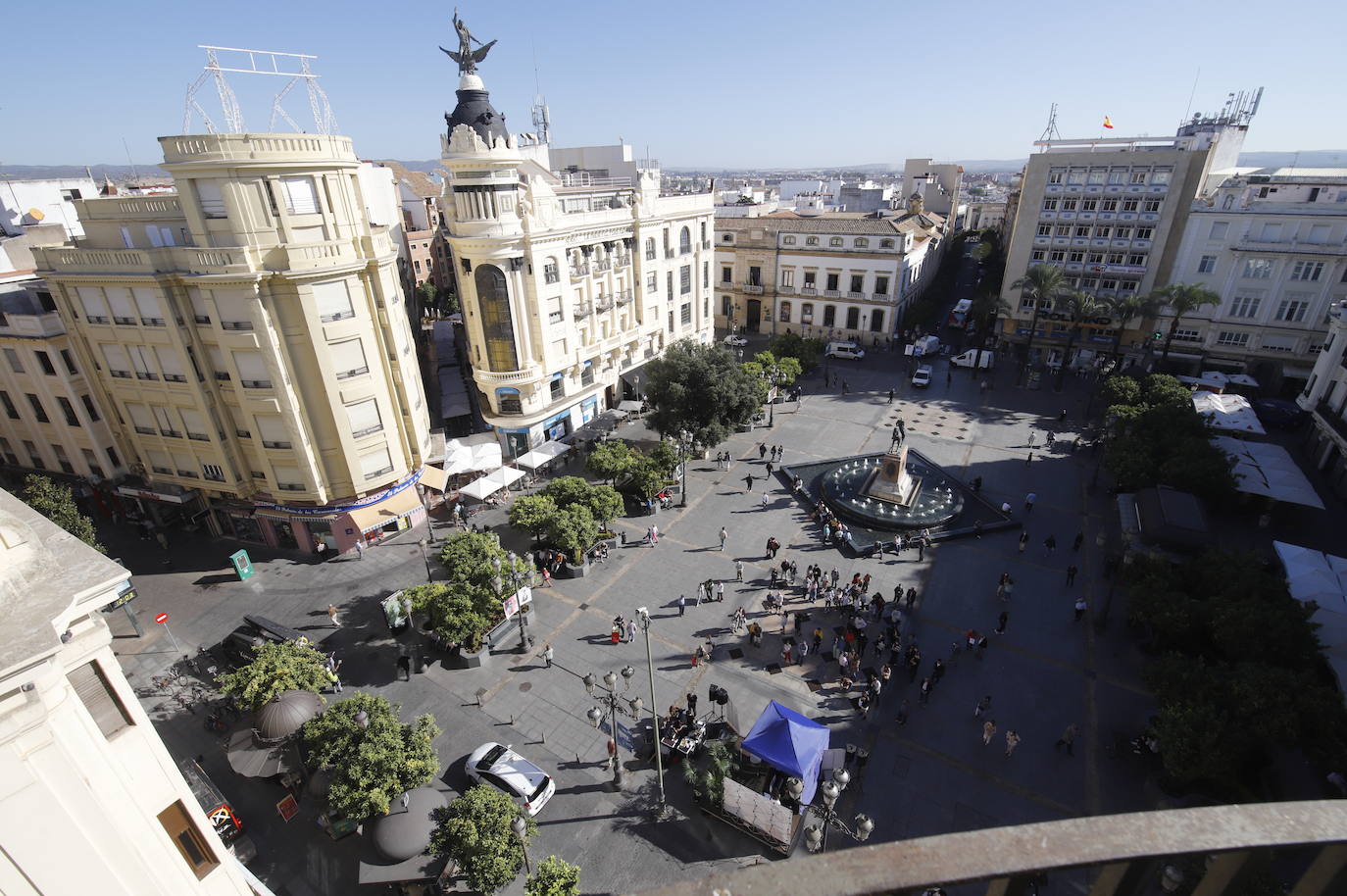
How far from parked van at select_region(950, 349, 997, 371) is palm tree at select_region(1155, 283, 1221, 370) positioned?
511 inches

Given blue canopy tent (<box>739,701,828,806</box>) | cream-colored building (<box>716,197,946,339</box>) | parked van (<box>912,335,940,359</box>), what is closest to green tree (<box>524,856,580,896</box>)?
blue canopy tent (<box>739,701,828,806</box>)

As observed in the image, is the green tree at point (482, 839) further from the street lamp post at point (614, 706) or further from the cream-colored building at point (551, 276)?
the cream-colored building at point (551, 276)

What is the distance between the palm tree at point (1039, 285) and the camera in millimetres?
54531

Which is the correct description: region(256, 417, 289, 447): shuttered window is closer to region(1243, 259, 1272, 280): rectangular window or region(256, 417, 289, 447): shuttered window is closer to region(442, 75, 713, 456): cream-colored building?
region(442, 75, 713, 456): cream-colored building

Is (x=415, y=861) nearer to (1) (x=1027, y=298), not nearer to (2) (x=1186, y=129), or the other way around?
(1) (x=1027, y=298)

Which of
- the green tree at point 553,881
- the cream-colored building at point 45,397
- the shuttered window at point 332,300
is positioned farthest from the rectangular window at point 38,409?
the green tree at point 553,881

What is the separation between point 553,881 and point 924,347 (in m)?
57.7

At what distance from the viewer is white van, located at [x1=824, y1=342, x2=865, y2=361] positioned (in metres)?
62.3

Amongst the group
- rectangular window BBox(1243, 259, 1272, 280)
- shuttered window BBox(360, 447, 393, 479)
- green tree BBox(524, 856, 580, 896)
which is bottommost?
green tree BBox(524, 856, 580, 896)

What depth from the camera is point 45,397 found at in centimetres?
3228

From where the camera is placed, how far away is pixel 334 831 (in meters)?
19.1

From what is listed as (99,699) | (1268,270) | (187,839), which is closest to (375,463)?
(187,839)

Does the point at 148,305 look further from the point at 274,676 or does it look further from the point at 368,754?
the point at 368,754

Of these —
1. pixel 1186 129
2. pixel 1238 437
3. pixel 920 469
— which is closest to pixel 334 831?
pixel 920 469
